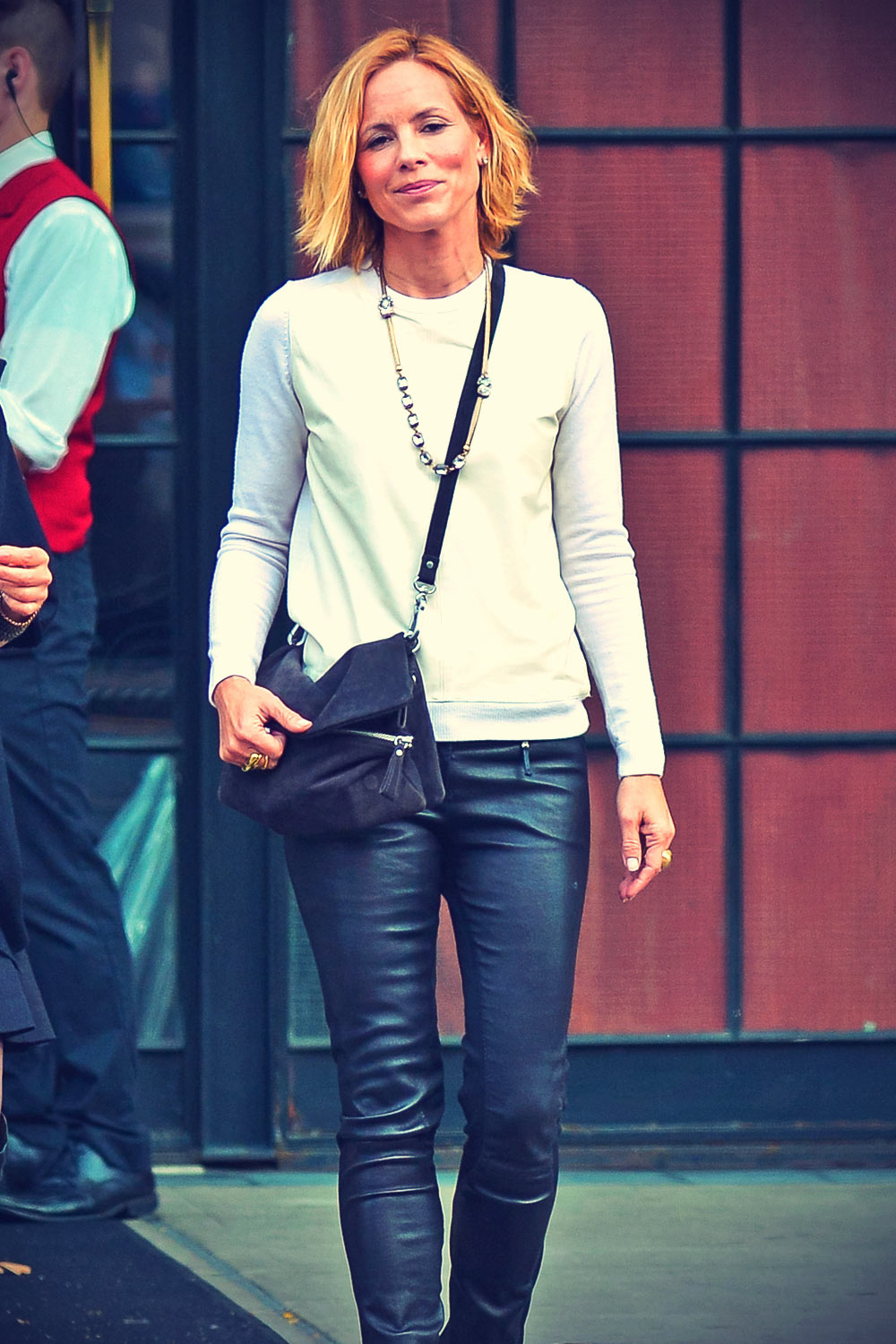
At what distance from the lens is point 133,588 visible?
4164 mm

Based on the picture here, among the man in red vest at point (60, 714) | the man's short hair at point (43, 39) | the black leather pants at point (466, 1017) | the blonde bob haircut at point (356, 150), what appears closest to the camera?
the black leather pants at point (466, 1017)

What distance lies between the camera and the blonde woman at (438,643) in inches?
100

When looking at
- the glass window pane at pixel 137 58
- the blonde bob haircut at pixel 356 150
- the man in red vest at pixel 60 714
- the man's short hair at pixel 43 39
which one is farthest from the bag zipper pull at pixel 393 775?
the glass window pane at pixel 137 58

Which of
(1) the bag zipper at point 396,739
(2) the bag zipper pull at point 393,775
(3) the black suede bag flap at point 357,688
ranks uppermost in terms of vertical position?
(3) the black suede bag flap at point 357,688

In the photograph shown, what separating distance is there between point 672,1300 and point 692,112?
2324mm

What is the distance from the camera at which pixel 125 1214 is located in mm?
3797

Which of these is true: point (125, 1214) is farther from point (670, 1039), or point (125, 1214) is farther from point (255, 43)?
point (255, 43)

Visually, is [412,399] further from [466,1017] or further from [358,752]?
[466,1017]

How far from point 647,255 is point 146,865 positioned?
1646 millimetres

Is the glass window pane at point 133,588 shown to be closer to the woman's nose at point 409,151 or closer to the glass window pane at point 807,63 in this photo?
the glass window pane at point 807,63

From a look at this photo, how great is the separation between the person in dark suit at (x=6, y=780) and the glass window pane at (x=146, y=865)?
163 cm

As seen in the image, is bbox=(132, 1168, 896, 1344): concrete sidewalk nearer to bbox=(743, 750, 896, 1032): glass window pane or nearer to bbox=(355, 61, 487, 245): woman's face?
bbox=(743, 750, 896, 1032): glass window pane

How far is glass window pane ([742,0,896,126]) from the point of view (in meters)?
4.08

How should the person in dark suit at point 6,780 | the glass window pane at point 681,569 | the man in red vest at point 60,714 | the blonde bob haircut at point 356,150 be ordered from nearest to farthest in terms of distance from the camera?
the person in dark suit at point 6,780 → the blonde bob haircut at point 356,150 → the man in red vest at point 60,714 → the glass window pane at point 681,569
